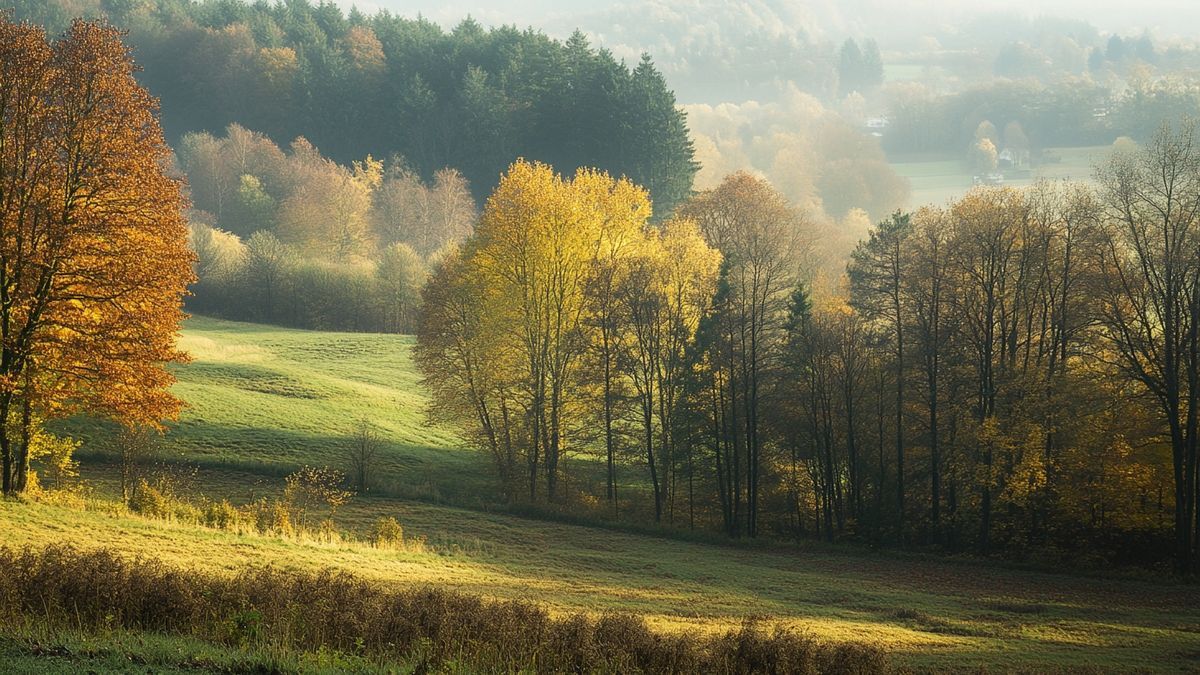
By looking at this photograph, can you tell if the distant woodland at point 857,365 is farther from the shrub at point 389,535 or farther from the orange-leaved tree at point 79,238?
the shrub at point 389,535

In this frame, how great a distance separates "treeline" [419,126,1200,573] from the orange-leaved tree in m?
21.8

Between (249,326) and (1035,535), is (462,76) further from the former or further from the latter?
(1035,535)

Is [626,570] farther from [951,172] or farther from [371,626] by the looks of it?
[951,172]

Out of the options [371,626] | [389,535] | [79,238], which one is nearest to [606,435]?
[389,535]

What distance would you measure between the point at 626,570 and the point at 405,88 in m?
116

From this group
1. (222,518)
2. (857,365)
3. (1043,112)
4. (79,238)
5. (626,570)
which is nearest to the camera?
(79,238)

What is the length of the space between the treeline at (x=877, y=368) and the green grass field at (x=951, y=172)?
75.8 meters

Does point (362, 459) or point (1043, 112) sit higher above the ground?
point (1043, 112)

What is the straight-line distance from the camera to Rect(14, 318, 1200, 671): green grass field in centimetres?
2453

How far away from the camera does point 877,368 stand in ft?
156

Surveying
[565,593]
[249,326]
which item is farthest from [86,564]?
[249,326]

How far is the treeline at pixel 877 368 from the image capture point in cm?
3947

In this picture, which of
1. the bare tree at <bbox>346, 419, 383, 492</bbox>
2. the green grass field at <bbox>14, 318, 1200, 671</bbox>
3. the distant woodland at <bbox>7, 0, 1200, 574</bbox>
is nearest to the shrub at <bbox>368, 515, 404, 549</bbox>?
the green grass field at <bbox>14, 318, 1200, 671</bbox>

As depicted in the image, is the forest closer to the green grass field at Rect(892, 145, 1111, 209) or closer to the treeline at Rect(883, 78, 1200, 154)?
the green grass field at Rect(892, 145, 1111, 209)
